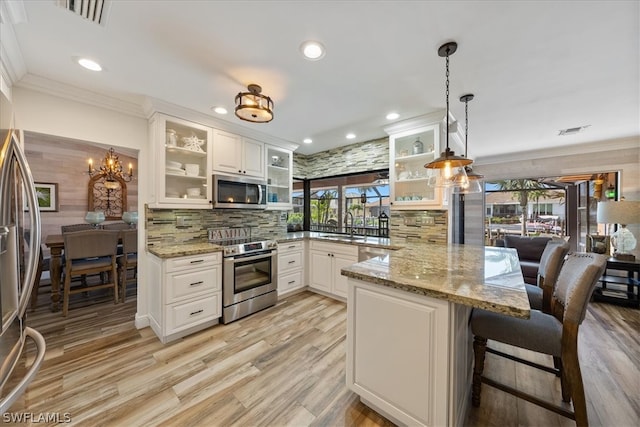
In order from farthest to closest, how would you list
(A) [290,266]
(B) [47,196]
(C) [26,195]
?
(B) [47,196] < (A) [290,266] < (C) [26,195]

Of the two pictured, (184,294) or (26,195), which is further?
(184,294)

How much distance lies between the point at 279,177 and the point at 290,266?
159 cm

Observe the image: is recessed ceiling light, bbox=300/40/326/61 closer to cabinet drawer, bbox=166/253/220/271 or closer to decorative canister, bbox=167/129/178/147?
decorative canister, bbox=167/129/178/147

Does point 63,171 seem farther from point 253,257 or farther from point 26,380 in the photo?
point 26,380

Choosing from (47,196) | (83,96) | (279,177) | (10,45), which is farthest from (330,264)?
(47,196)

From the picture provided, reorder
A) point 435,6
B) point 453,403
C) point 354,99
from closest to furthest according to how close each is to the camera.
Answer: point 453,403
point 435,6
point 354,99

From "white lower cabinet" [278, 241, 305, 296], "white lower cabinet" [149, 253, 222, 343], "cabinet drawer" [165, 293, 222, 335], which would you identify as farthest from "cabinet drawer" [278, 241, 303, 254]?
"cabinet drawer" [165, 293, 222, 335]

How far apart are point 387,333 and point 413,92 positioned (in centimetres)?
216

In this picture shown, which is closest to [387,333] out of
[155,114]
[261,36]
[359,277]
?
[359,277]

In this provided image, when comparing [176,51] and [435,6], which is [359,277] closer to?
[435,6]

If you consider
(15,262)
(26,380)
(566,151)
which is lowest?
(26,380)

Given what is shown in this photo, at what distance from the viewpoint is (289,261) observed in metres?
3.58

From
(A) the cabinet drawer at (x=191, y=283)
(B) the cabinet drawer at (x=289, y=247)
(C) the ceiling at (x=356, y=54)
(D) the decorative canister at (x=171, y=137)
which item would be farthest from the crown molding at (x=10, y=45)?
(B) the cabinet drawer at (x=289, y=247)

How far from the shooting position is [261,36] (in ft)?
5.18
